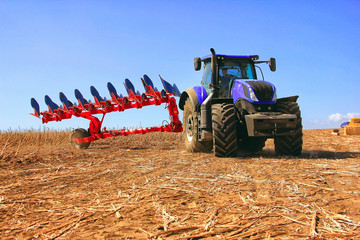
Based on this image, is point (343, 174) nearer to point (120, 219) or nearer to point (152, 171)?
point (152, 171)

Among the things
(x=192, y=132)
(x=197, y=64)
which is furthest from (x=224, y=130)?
(x=197, y=64)

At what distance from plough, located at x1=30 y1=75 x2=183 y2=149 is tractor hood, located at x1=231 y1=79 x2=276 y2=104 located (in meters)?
3.30

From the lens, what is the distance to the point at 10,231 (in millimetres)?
2400

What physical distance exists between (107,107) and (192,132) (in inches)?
164

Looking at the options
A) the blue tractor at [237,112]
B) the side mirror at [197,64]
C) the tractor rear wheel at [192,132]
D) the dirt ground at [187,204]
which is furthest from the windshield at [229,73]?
the dirt ground at [187,204]

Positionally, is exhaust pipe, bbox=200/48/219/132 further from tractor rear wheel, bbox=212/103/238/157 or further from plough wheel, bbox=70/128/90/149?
plough wheel, bbox=70/128/90/149

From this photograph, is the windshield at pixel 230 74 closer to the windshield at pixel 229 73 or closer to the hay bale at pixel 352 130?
the windshield at pixel 229 73

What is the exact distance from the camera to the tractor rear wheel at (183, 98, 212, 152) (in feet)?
23.9

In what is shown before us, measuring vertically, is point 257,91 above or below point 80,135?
Result: above

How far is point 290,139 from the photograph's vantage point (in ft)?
20.9

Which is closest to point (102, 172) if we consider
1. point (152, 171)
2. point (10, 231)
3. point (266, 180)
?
point (152, 171)

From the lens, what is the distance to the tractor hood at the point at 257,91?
6.16m

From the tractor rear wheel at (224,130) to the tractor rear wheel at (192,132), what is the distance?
48.3 inches

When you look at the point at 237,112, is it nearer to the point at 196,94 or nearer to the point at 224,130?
the point at 224,130
